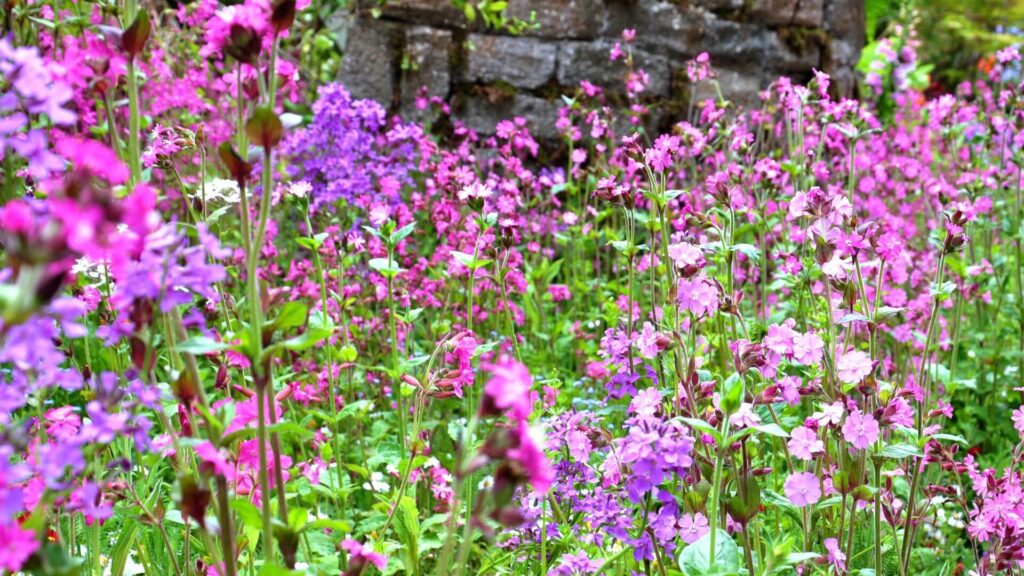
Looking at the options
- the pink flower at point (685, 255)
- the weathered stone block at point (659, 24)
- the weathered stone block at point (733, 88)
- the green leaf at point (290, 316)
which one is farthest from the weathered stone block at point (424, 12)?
the green leaf at point (290, 316)

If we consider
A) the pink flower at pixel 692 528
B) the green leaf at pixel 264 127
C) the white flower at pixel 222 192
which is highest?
the green leaf at pixel 264 127

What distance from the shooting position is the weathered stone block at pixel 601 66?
5.18 metres

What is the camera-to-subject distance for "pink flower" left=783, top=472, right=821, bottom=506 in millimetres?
1620

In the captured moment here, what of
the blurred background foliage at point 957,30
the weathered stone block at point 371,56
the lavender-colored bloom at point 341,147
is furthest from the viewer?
the blurred background foliage at point 957,30

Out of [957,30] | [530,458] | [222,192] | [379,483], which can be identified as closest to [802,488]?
[530,458]

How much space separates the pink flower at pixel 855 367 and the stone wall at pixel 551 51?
3629 mm

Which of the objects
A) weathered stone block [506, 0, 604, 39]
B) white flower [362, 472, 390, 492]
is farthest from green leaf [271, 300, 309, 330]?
weathered stone block [506, 0, 604, 39]

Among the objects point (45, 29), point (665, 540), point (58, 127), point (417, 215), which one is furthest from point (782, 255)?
point (45, 29)

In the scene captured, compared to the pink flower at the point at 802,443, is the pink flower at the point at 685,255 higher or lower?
higher

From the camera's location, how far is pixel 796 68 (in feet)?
18.1

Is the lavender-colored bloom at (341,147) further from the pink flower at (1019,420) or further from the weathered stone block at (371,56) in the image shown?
the pink flower at (1019,420)

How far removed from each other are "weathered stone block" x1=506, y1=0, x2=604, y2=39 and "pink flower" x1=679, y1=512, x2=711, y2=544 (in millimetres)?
3949

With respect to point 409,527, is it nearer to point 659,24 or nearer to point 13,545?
point 13,545

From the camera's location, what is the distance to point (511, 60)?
5.11 meters
